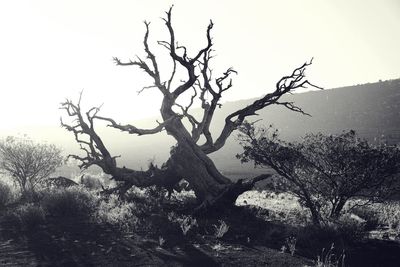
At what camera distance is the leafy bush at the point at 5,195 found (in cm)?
1810

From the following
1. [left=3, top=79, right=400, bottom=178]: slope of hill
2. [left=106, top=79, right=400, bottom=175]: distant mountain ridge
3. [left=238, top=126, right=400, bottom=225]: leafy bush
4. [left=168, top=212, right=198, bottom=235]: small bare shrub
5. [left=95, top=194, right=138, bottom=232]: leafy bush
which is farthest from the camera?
[left=106, top=79, right=400, bottom=175]: distant mountain ridge

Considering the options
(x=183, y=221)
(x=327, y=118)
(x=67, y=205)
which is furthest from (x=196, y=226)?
(x=327, y=118)

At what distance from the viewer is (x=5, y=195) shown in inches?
727

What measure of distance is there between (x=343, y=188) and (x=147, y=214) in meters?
7.26

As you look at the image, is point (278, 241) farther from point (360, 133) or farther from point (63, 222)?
point (360, 133)

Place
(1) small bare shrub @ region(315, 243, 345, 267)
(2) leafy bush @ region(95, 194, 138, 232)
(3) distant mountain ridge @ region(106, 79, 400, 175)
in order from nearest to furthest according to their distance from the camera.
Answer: (1) small bare shrub @ region(315, 243, 345, 267) → (2) leafy bush @ region(95, 194, 138, 232) → (3) distant mountain ridge @ region(106, 79, 400, 175)

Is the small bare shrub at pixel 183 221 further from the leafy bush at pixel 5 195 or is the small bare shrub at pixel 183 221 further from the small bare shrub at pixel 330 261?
the leafy bush at pixel 5 195

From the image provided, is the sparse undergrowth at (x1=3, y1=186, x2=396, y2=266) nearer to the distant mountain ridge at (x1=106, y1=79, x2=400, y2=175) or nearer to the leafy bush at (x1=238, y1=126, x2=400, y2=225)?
the leafy bush at (x1=238, y1=126, x2=400, y2=225)

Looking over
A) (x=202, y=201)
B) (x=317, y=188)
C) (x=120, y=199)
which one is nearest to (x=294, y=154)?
(x=317, y=188)

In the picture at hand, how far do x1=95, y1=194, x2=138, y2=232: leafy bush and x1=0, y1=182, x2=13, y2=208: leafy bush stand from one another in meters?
4.96

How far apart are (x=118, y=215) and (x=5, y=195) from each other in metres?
7.36

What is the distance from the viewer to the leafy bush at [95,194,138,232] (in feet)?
44.3

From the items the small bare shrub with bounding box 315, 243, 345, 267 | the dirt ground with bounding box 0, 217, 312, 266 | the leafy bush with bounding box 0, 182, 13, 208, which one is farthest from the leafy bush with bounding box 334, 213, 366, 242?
the leafy bush with bounding box 0, 182, 13, 208

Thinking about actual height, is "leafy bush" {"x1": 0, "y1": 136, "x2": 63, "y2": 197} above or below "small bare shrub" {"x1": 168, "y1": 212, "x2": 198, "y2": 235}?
above
